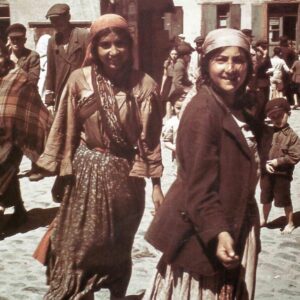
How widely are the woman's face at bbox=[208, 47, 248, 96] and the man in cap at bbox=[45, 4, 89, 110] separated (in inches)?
168

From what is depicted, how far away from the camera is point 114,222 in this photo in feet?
13.3

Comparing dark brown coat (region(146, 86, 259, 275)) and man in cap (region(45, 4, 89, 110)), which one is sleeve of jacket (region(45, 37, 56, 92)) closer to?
man in cap (region(45, 4, 89, 110))

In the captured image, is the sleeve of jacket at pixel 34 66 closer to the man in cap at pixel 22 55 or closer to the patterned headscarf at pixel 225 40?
the man in cap at pixel 22 55

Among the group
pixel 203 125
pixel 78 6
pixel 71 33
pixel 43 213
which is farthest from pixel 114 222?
pixel 78 6

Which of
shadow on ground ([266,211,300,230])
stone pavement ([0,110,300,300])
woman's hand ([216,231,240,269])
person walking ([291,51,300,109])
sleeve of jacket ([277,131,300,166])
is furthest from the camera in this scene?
person walking ([291,51,300,109])

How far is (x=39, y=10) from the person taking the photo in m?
18.9

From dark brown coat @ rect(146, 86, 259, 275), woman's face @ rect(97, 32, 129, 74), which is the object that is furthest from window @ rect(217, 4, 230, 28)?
dark brown coat @ rect(146, 86, 259, 275)

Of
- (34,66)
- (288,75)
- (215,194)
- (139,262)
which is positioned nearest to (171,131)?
(139,262)

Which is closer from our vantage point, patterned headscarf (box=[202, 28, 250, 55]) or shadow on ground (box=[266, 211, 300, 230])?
patterned headscarf (box=[202, 28, 250, 55])

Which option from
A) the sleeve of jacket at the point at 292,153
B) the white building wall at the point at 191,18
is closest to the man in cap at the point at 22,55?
the sleeve of jacket at the point at 292,153

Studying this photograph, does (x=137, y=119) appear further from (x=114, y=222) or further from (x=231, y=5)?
(x=231, y=5)

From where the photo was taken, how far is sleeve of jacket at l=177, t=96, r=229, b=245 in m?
2.72

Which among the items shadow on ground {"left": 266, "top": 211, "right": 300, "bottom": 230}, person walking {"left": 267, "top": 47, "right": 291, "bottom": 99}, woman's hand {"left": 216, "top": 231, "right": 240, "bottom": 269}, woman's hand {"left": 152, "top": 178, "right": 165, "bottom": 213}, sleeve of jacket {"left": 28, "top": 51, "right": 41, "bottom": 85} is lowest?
shadow on ground {"left": 266, "top": 211, "right": 300, "bottom": 230}

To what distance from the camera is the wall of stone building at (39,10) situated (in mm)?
17500
